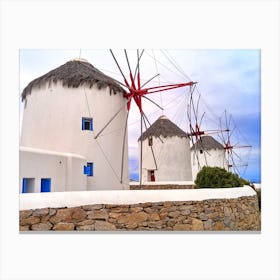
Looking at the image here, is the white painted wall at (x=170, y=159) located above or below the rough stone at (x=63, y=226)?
above

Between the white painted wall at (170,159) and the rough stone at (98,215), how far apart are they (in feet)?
14.0

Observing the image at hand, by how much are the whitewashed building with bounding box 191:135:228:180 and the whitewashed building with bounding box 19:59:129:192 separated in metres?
1.98

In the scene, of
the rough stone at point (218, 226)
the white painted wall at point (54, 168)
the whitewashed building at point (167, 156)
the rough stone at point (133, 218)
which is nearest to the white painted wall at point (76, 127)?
the white painted wall at point (54, 168)

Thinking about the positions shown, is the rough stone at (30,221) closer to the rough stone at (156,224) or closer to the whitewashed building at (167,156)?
the rough stone at (156,224)

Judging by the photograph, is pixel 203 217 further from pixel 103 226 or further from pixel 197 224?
pixel 103 226

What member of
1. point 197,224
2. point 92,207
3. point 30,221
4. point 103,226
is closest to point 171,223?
point 197,224

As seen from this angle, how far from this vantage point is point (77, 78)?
5699 millimetres

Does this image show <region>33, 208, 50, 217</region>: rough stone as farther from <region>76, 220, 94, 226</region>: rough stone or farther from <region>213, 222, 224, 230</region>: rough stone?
<region>213, 222, 224, 230</region>: rough stone

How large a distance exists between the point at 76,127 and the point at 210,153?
4.11m

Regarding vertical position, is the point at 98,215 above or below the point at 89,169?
below

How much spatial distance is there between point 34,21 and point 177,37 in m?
1.82

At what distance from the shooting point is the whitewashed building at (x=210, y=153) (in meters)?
6.95

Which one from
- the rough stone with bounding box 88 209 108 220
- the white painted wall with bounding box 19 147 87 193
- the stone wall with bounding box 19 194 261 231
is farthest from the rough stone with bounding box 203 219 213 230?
the white painted wall with bounding box 19 147 87 193
